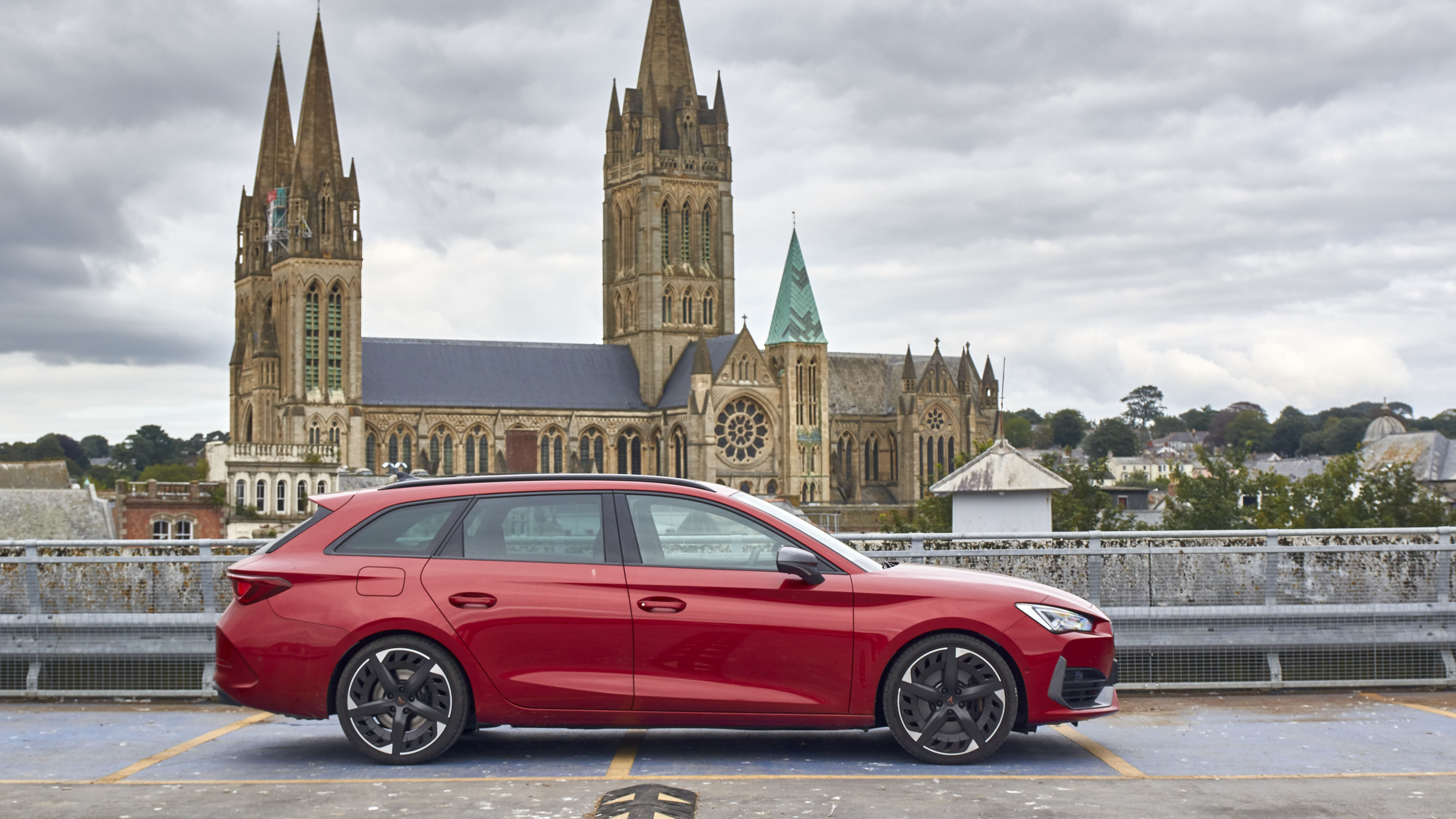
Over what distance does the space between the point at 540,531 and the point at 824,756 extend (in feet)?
6.32

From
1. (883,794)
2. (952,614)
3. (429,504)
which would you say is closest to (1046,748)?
(952,614)

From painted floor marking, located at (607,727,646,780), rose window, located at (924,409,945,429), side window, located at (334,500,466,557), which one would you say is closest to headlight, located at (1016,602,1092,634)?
painted floor marking, located at (607,727,646,780)

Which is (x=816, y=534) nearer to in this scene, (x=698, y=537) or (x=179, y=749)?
(x=698, y=537)

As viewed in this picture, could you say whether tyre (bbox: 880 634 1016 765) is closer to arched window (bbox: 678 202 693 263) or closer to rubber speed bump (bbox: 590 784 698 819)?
rubber speed bump (bbox: 590 784 698 819)

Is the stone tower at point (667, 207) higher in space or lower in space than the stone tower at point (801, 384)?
higher

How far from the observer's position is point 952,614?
8070 millimetres

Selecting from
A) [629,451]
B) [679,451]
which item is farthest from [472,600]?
[629,451]

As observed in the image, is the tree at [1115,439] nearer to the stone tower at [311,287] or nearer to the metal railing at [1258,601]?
the stone tower at [311,287]

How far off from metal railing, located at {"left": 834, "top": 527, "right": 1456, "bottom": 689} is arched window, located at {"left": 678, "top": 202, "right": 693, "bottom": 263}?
86.6 m

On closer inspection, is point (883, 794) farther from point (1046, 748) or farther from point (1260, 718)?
point (1260, 718)

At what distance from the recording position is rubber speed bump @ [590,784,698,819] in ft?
22.2

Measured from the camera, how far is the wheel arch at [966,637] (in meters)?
8.10

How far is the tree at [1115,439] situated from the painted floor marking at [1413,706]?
Answer: 183 metres

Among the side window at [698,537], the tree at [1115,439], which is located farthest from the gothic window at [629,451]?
the tree at [1115,439]
